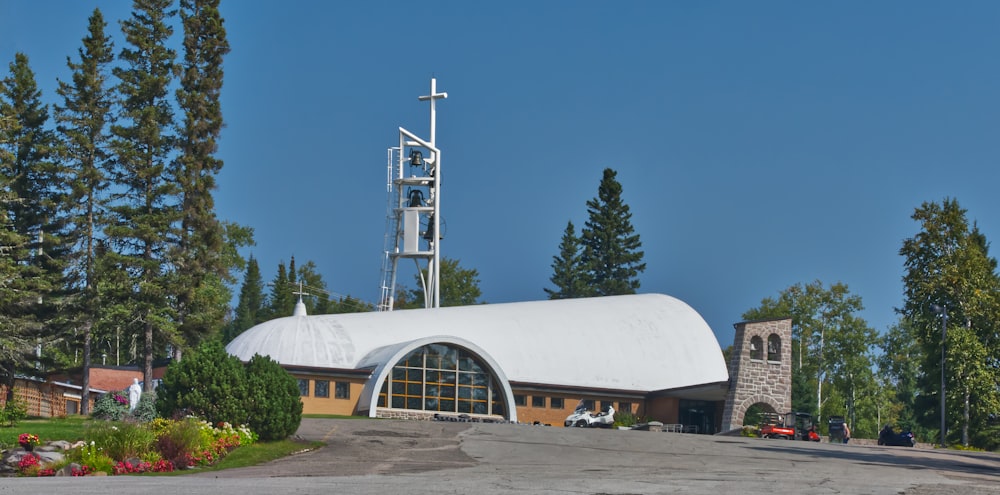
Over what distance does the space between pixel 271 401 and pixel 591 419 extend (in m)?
22.5

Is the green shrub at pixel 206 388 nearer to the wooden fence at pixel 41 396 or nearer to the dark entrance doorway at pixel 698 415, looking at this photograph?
the wooden fence at pixel 41 396

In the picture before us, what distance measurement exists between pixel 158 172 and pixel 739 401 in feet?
84.6

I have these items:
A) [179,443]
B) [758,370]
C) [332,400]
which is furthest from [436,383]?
[179,443]

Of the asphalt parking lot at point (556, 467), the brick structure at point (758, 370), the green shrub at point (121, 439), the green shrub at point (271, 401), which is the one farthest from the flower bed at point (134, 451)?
the brick structure at point (758, 370)

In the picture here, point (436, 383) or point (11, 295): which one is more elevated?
point (11, 295)

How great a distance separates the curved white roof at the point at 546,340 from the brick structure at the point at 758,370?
347 centimetres

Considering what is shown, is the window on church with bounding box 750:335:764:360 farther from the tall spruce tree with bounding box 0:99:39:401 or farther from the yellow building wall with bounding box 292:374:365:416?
the tall spruce tree with bounding box 0:99:39:401

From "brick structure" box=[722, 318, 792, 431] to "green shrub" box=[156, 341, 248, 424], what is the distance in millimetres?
25357

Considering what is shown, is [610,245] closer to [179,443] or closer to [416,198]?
[416,198]

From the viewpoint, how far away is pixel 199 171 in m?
49.6

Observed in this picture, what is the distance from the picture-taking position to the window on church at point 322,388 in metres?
47.2

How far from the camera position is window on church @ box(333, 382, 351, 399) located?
47188mm

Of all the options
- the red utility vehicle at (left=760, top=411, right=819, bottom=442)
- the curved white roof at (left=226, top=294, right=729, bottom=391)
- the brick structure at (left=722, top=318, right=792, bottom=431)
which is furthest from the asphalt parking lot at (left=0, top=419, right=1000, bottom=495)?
the brick structure at (left=722, top=318, right=792, bottom=431)

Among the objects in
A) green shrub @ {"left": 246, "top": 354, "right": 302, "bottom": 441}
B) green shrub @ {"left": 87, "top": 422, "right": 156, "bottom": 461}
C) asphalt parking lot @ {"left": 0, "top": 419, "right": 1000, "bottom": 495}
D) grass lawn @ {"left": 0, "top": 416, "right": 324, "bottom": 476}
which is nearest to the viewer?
asphalt parking lot @ {"left": 0, "top": 419, "right": 1000, "bottom": 495}
